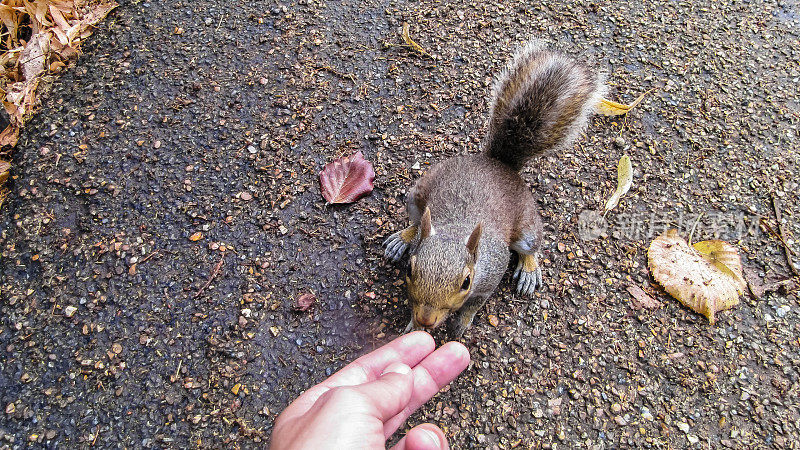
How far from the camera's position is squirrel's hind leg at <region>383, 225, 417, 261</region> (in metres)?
2.25

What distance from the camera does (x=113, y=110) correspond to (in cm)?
257

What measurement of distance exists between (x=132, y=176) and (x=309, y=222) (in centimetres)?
88

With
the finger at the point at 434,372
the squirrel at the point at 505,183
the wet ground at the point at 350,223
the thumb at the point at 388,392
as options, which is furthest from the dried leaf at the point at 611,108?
the thumb at the point at 388,392

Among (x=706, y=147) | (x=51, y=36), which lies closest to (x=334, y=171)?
(x=51, y=36)

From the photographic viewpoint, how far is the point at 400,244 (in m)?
2.27

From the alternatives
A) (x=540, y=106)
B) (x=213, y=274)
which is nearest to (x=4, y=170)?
(x=213, y=274)

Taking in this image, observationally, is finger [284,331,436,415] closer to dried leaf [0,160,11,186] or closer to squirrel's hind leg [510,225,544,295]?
squirrel's hind leg [510,225,544,295]

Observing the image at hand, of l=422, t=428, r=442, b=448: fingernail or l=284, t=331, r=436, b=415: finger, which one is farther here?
l=284, t=331, r=436, b=415: finger

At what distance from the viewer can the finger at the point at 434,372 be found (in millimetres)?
1728

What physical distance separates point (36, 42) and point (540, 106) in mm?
2685

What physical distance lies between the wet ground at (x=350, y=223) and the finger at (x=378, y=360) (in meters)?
0.28

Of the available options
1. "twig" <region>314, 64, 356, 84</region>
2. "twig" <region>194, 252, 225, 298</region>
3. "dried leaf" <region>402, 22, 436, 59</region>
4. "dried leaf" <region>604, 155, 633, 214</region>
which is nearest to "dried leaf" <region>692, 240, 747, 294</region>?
"dried leaf" <region>604, 155, 633, 214</region>

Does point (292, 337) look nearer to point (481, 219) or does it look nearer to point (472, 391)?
point (472, 391)

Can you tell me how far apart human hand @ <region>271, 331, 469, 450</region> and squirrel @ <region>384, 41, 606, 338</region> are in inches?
6.8
